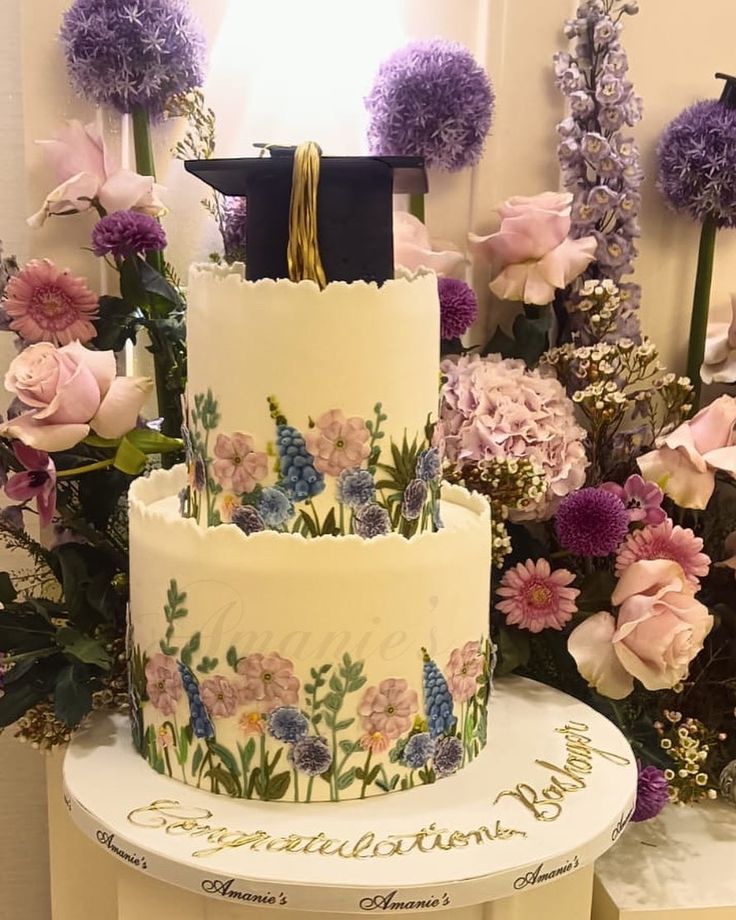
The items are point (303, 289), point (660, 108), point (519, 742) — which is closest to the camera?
point (303, 289)

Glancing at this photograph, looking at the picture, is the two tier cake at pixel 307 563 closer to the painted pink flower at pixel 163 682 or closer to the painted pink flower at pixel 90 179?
the painted pink flower at pixel 163 682

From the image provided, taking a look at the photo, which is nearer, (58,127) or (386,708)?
(386,708)

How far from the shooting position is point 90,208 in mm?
1225

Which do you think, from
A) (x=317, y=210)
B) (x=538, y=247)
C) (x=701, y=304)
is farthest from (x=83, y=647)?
(x=701, y=304)

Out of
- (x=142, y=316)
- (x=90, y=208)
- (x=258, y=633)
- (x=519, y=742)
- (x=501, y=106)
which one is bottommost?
(x=519, y=742)

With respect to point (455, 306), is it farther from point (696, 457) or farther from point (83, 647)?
point (83, 647)

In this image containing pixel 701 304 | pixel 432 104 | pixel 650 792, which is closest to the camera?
pixel 650 792

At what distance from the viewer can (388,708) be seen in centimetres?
88

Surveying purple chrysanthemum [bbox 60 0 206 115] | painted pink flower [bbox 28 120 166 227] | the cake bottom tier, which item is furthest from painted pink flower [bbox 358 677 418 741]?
purple chrysanthemum [bbox 60 0 206 115]

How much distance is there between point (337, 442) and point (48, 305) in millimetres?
443

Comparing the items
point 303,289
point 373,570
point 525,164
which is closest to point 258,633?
point 373,570

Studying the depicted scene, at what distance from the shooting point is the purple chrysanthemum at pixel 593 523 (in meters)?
1.11

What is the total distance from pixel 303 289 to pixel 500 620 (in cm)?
53

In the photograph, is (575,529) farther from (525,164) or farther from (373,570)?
(525,164)
